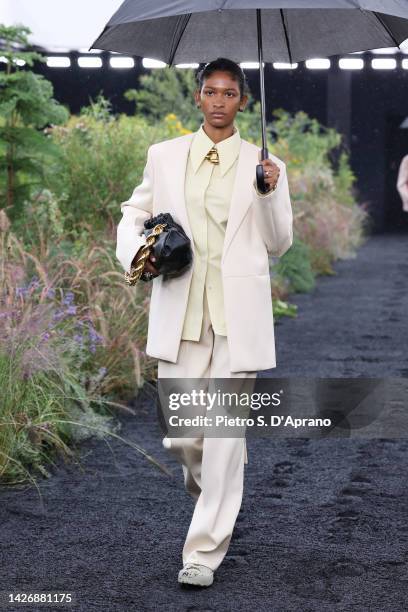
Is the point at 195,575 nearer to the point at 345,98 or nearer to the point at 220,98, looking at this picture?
the point at 220,98

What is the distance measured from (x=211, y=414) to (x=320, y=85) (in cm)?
2557

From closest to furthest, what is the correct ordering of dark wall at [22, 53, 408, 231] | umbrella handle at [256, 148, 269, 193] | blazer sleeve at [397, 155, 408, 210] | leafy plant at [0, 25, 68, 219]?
umbrella handle at [256, 148, 269, 193] → leafy plant at [0, 25, 68, 219] → blazer sleeve at [397, 155, 408, 210] → dark wall at [22, 53, 408, 231]

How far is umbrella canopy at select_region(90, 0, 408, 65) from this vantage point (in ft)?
15.7

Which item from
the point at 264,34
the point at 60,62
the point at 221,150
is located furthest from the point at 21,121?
the point at 60,62

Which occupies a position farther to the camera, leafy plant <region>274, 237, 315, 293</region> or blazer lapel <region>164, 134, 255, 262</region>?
leafy plant <region>274, 237, 315, 293</region>

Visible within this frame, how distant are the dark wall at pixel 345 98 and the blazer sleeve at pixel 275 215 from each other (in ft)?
74.8

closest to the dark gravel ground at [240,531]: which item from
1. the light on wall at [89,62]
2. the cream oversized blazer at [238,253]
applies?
the cream oversized blazer at [238,253]

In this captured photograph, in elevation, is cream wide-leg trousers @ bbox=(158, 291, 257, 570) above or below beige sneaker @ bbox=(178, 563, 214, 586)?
above

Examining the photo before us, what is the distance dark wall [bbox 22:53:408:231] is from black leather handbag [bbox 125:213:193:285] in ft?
74.8

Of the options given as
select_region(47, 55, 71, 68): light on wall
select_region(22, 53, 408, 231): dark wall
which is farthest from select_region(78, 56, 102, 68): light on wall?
select_region(47, 55, 71, 68): light on wall

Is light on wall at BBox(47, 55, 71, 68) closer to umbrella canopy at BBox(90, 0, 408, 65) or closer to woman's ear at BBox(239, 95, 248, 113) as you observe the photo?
umbrella canopy at BBox(90, 0, 408, 65)

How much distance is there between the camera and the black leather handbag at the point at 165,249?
3.90m

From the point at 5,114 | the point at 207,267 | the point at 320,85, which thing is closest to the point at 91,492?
the point at 207,267

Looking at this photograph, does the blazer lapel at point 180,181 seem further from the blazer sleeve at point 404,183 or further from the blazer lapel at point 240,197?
the blazer sleeve at point 404,183
